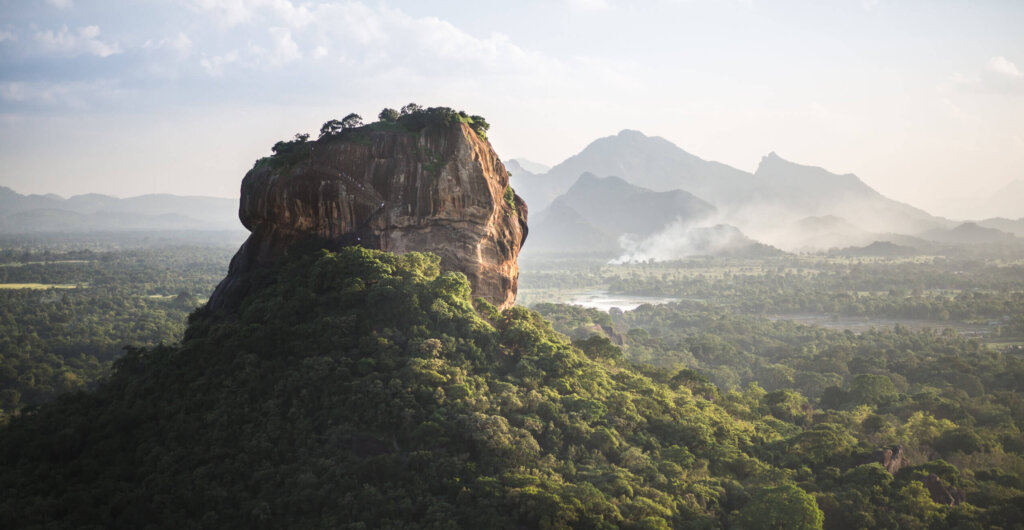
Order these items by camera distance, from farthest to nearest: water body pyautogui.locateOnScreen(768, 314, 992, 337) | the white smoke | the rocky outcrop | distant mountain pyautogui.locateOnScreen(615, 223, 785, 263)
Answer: the white smoke → distant mountain pyautogui.locateOnScreen(615, 223, 785, 263) → water body pyautogui.locateOnScreen(768, 314, 992, 337) → the rocky outcrop

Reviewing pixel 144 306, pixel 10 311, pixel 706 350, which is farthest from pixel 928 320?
pixel 10 311

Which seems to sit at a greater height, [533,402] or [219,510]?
[533,402]

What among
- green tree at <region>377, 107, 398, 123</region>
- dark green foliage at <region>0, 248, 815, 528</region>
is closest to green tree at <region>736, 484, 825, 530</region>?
dark green foliage at <region>0, 248, 815, 528</region>

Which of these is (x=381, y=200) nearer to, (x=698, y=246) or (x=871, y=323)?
(x=871, y=323)

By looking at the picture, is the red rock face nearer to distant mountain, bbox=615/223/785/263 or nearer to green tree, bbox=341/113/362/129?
green tree, bbox=341/113/362/129

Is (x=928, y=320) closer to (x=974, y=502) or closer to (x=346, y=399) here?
(x=974, y=502)

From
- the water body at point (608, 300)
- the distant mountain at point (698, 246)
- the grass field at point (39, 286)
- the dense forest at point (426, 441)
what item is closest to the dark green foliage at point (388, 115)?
the dense forest at point (426, 441)

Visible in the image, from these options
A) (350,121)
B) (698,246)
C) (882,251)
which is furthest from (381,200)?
(698,246)
